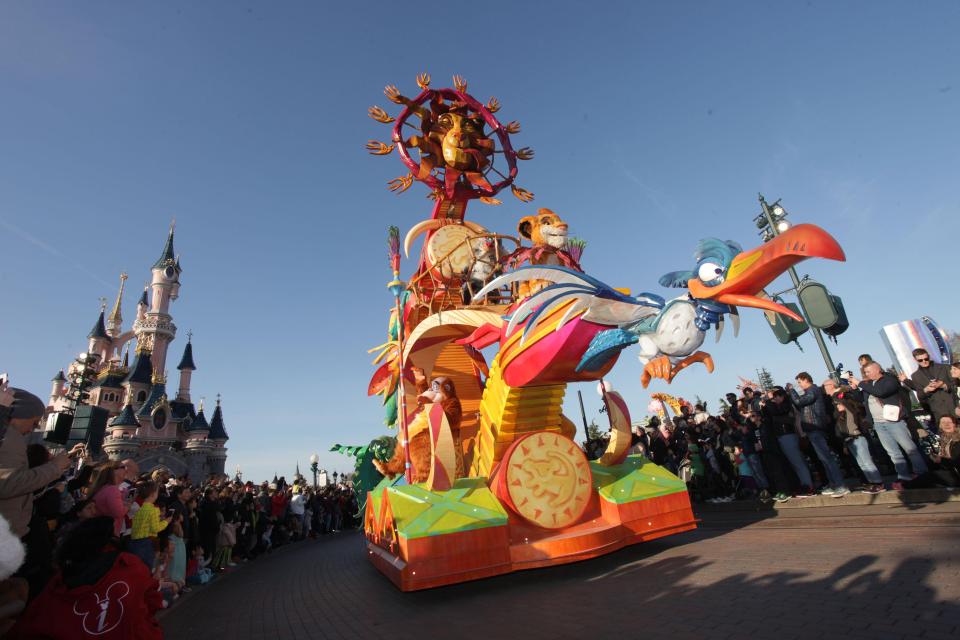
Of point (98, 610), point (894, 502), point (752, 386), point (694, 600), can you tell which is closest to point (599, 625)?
point (694, 600)

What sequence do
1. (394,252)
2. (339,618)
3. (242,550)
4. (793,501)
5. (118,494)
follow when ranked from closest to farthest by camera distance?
(118,494), (339,618), (793,501), (394,252), (242,550)

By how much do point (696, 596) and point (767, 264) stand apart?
9.98 feet

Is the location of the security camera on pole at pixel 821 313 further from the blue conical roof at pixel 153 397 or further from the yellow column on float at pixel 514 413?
the blue conical roof at pixel 153 397

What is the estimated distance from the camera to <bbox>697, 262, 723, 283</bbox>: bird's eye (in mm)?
4762

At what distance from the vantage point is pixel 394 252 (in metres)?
8.23

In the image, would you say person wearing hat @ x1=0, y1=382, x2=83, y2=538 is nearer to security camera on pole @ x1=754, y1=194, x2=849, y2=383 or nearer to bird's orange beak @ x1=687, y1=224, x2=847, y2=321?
bird's orange beak @ x1=687, y1=224, x2=847, y2=321

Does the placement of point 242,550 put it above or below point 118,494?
below

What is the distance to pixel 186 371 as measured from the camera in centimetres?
5431

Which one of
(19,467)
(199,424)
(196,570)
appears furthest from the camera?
(199,424)

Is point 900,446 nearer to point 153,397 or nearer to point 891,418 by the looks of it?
point 891,418

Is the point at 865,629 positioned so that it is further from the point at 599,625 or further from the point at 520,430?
the point at 520,430

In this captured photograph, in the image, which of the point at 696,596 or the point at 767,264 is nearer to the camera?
A: the point at 696,596

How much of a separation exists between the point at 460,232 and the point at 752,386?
6541 mm

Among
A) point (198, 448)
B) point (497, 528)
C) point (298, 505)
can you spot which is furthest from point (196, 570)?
point (198, 448)
